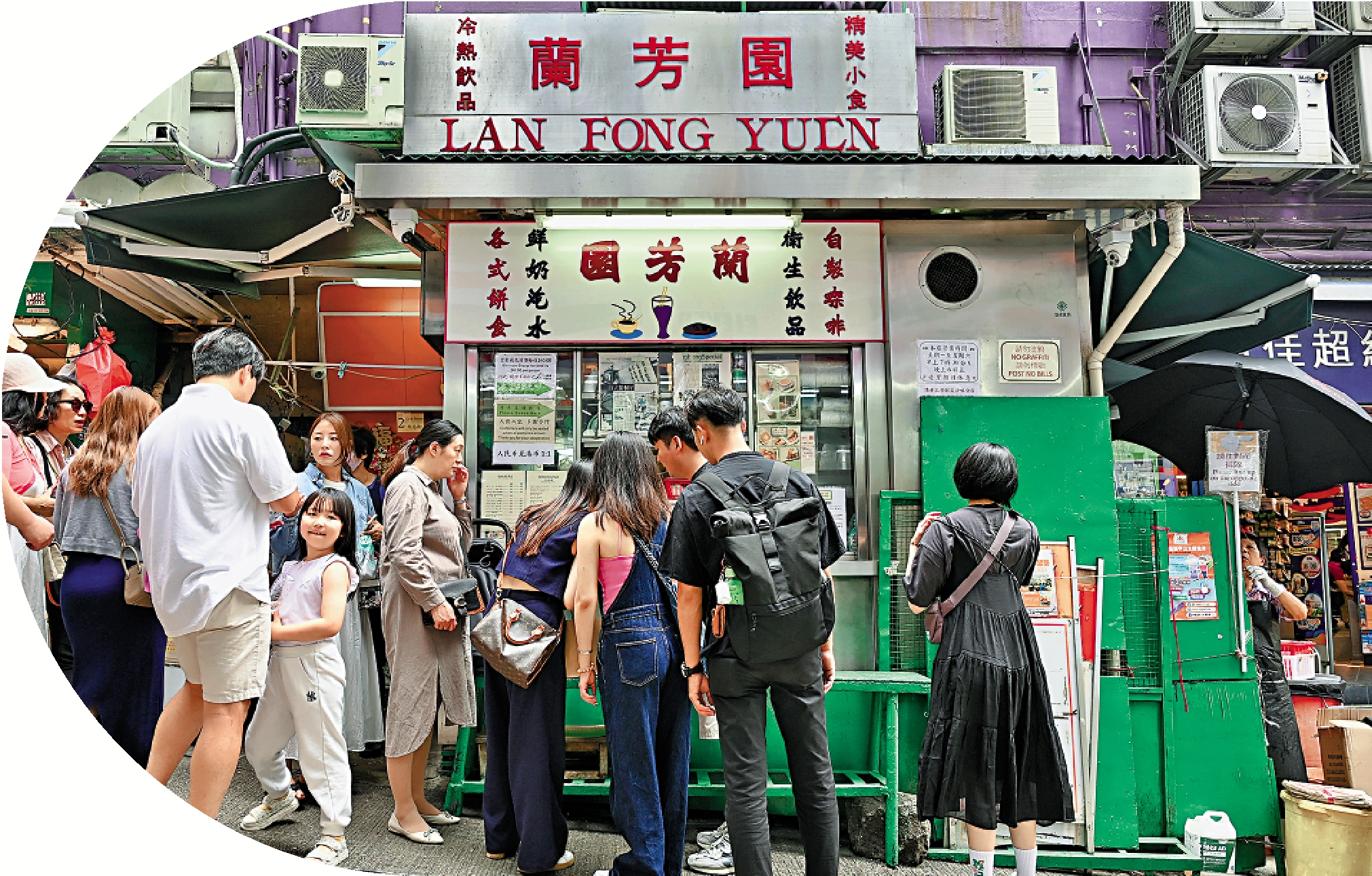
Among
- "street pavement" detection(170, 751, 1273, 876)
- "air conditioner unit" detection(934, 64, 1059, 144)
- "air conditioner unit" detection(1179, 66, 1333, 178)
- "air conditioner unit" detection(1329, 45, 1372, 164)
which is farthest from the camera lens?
"air conditioner unit" detection(1329, 45, 1372, 164)

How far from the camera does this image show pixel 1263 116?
8.37 metres

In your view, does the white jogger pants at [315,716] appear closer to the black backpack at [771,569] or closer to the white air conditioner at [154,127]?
the black backpack at [771,569]

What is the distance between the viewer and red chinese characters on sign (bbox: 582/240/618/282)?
6.05 m

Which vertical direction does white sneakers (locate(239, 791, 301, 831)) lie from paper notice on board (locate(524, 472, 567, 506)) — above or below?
below

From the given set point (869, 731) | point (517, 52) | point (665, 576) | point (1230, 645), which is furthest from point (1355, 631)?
point (517, 52)

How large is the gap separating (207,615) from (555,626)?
4.98 feet

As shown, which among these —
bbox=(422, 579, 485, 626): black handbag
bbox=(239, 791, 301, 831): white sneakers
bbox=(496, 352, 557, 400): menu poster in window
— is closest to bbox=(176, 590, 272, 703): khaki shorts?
bbox=(422, 579, 485, 626): black handbag

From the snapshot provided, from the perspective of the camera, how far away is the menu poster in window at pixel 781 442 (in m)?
6.04

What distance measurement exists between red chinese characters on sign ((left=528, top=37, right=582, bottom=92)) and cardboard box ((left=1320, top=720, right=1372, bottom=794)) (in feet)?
21.3

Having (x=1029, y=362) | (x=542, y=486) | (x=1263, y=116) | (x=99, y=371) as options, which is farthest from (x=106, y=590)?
(x=1263, y=116)

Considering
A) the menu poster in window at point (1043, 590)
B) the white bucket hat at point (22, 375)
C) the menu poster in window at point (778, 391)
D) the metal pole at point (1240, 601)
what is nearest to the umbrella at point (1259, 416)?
the metal pole at point (1240, 601)

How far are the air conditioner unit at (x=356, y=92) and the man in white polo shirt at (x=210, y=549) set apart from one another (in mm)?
2711

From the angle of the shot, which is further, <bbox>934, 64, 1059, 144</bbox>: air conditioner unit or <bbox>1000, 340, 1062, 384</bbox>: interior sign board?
<bbox>934, 64, 1059, 144</bbox>: air conditioner unit

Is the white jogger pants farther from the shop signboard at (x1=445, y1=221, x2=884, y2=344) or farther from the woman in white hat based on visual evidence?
the shop signboard at (x1=445, y1=221, x2=884, y2=344)
